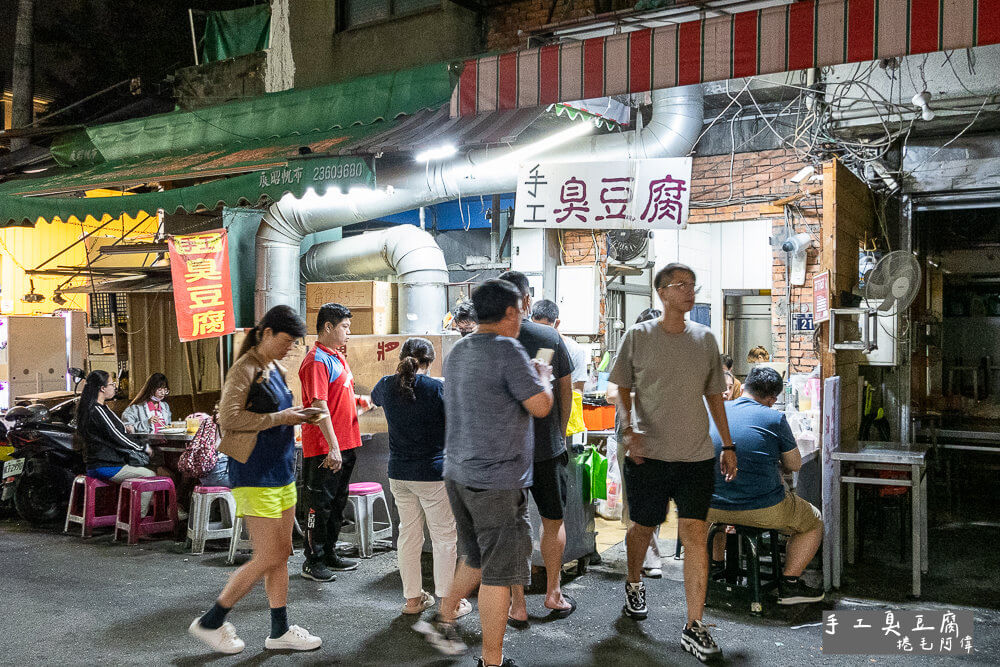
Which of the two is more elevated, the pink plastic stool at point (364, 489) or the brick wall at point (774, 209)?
the brick wall at point (774, 209)

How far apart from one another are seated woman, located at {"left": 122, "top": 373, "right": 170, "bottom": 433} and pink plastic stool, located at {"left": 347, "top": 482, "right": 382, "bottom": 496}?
2988mm

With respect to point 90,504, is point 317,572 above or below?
below

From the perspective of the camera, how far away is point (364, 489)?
23.6 feet

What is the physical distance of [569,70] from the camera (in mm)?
6625

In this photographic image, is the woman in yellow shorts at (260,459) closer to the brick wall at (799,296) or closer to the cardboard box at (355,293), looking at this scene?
the cardboard box at (355,293)

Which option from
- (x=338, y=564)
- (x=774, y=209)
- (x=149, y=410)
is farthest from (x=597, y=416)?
(x=149, y=410)

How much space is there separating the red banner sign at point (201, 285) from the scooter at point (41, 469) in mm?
1681

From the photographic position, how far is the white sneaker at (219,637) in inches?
188

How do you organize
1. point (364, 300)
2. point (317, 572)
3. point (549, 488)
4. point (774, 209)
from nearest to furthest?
point (549, 488) < point (317, 572) < point (774, 209) < point (364, 300)

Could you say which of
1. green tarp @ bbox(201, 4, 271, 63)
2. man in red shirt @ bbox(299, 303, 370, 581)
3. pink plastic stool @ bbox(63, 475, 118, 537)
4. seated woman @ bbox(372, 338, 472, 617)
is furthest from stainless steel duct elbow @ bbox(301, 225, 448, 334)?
seated woman @ bbox(372, 338, 472, 617)

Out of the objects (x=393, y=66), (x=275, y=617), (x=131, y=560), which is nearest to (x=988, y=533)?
(x=275, y=617)

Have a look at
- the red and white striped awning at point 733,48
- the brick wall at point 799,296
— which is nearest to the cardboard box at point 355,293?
the red and white striped awning at point 733,48

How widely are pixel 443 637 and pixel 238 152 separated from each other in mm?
6065

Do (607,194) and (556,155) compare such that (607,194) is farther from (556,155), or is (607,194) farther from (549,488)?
(549,488)
